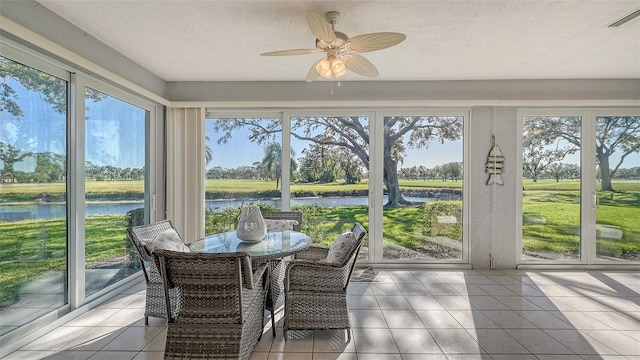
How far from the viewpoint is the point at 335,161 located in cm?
409

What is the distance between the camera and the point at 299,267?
225 centimetres

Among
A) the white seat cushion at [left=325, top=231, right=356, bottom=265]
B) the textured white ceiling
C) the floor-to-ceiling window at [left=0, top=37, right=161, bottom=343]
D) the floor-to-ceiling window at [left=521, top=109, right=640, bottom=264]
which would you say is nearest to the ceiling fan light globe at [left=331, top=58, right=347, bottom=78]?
the textured white ceiling

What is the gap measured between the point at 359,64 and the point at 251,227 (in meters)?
1.64

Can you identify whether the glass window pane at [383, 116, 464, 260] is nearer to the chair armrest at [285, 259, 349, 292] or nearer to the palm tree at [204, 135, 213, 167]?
the chair armrest at [285, 259, 349, 292]

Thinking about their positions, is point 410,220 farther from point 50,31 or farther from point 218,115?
point 50,31

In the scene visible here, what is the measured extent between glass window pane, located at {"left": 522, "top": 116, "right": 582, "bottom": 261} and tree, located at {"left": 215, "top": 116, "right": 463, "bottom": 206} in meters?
1.07

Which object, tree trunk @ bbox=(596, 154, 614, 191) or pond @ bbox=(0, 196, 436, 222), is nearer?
→ pond @ bbox=(0, 196, 436, 222)

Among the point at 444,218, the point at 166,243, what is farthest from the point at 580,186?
the point at 166,243

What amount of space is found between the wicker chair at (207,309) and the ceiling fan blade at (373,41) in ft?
5.36

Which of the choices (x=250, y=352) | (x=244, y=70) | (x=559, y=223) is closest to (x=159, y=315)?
(x=250, y=352)

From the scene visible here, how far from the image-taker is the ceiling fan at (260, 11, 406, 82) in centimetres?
196

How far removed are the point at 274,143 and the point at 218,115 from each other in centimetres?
86

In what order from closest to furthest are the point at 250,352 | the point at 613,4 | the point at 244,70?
the point at 250,352 → the point at 613,4 → the point at 244,70

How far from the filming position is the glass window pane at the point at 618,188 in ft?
13.0
